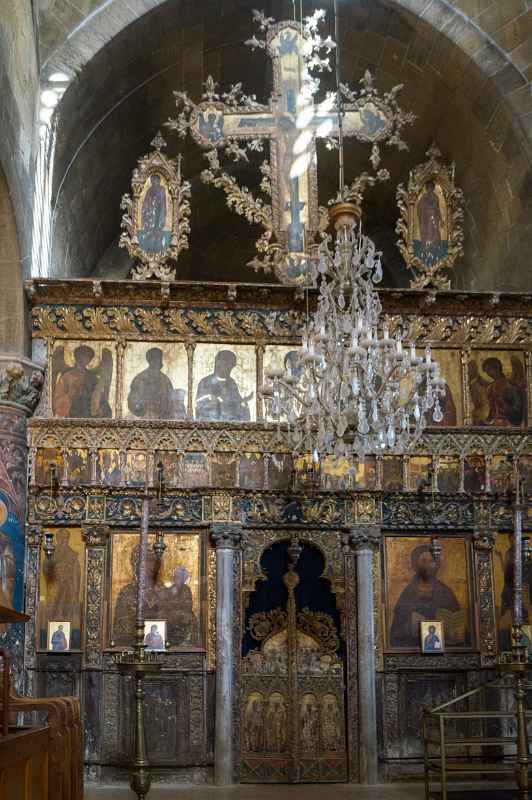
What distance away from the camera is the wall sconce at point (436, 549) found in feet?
44.0

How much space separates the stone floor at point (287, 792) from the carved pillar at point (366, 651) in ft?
1.14

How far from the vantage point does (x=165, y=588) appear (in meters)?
13.1

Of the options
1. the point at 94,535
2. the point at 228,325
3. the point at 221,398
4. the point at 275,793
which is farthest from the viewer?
the point at 228,325

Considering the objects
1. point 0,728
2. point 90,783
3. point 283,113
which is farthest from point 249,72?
point 0,728

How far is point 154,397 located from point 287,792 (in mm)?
5035

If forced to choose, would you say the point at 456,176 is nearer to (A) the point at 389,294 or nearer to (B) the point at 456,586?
(A) the point at 389,294

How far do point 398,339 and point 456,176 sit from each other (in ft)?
23.2

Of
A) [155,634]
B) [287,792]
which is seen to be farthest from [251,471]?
[287,792]

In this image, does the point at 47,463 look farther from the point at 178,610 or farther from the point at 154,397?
the point at 178,610

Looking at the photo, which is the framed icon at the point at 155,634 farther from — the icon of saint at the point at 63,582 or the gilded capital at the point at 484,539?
the gilded capital at the point at 484,539

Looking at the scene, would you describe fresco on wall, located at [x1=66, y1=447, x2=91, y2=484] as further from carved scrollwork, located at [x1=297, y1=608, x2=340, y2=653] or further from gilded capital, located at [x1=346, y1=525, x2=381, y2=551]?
gilded capital, located at [x1=346, y1=525, x2=381, y2=551]

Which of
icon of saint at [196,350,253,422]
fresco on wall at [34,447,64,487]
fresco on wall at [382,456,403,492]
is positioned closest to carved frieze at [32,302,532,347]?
icon of saint at [196,350,253,422]

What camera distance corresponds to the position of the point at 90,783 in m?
12.4

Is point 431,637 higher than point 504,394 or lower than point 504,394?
lower
